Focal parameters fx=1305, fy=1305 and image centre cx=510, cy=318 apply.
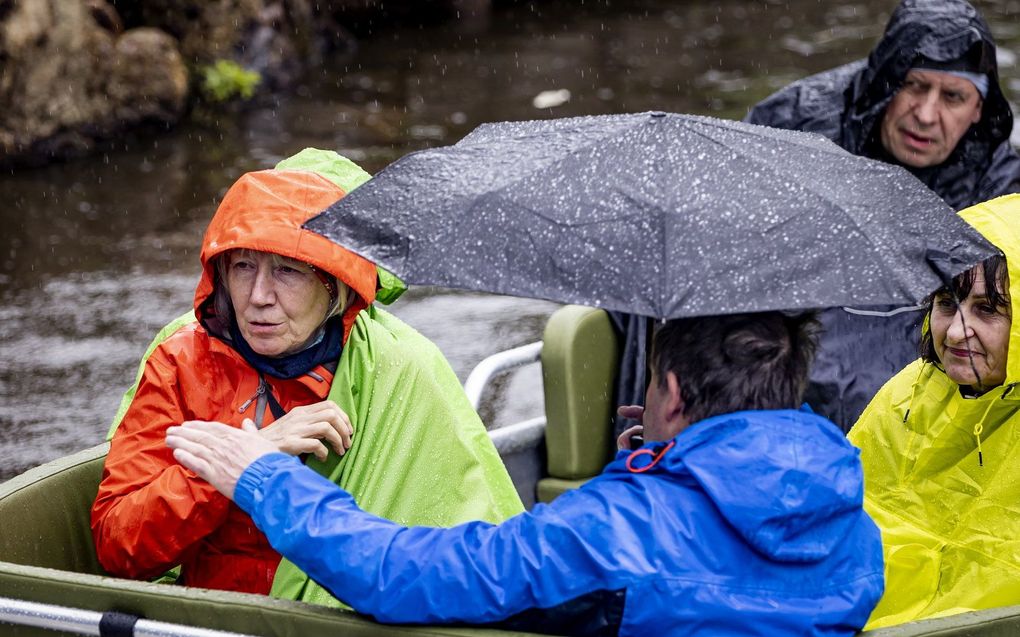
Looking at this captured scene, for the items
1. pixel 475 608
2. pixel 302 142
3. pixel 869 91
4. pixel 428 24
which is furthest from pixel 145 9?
pixel 475 608

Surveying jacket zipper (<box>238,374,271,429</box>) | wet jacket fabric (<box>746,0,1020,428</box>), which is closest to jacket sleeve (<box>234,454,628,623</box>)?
jacket zipper (<box>238,374,271,429</box>)

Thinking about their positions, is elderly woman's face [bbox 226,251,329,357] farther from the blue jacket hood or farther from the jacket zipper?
the blue jacket hood

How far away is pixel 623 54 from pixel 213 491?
32.2ft

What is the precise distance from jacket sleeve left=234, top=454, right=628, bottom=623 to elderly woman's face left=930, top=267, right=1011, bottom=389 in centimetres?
100

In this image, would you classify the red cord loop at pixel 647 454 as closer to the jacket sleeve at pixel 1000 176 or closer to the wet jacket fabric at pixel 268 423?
the wet jacket fabric at pixel 268 423

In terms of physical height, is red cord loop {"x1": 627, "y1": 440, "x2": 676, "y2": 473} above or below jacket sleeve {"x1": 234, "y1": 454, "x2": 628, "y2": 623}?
above

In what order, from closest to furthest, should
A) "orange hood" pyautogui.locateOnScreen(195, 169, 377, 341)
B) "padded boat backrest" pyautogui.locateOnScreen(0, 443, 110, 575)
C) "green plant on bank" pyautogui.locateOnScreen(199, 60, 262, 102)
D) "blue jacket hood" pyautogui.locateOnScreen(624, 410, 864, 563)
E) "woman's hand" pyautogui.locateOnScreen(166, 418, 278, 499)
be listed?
"blue jacket hood" pyautogui.locateOnScreen(624, 410, 864, 563) < "woman's hand" pyautogui.locateOnScreen(166, 418, 278, 499) < "orange hood" pyautogui.locateOnScreen(195, 169, 377, 341) < "padded boat backrest" pyautogui.locateOnScreen(0, 443, 110, 575) < "green plant on bank" pyautogui.locateOnScreen(199, 60, 262, 102)

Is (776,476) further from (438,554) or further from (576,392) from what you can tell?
(576,392)

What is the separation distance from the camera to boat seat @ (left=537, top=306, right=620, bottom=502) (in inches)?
144

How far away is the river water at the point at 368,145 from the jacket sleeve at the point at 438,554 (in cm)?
364

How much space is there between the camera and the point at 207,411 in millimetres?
2510

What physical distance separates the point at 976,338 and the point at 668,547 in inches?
39.1

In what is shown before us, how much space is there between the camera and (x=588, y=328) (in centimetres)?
371

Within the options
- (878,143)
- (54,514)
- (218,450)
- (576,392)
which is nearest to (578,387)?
(576,392)
